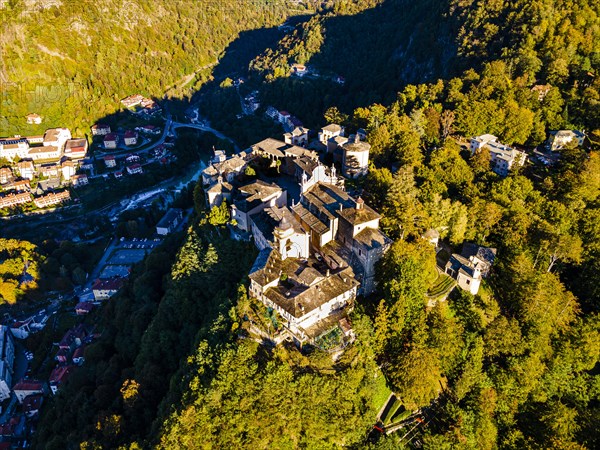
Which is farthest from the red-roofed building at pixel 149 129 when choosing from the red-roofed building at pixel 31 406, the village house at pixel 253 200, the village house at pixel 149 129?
the village house at pixel 253 200

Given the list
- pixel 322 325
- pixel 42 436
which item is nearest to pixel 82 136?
pixel 42 436

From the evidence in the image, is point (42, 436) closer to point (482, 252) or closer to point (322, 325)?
point (322, 325)

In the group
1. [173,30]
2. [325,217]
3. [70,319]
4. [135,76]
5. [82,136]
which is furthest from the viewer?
[173,30]

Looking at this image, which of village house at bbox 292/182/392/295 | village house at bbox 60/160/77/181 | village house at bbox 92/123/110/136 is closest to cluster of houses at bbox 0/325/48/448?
village house at bbox 292/182/392/295

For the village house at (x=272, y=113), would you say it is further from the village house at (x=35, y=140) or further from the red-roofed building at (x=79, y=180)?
the village house at (x=35, y=140)

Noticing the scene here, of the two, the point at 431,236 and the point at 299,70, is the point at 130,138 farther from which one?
the point at 431,236

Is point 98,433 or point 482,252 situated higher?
point 482,252

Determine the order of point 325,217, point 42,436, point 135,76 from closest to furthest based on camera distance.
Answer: point 325,217, point 42,436, point 135,76
